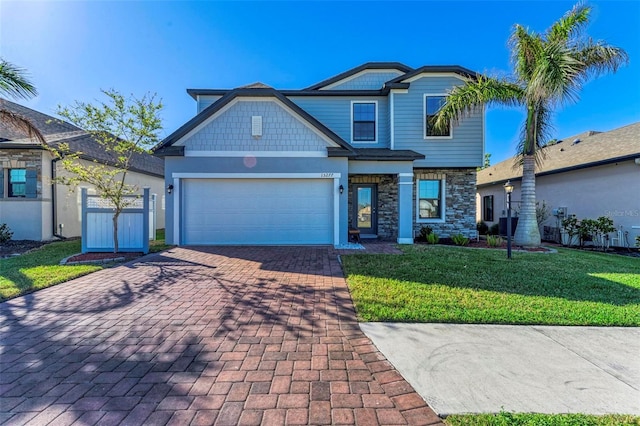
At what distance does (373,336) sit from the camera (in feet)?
11.0

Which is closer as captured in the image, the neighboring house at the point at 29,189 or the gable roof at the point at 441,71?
the neighboring house at the point at 29,189

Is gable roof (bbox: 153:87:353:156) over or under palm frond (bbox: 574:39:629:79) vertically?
under

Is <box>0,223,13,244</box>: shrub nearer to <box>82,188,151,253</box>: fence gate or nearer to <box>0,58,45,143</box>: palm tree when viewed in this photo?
<box>0,58,45,143</box>: palm tree

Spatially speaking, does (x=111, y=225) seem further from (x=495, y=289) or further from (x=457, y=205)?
(x=457, y=205)

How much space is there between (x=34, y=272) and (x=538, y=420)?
8.98m

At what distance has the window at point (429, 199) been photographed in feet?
40.7

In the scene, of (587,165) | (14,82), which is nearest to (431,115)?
(587,165)

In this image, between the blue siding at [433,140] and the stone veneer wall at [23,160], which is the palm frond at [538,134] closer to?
the blue siding at [433,140]

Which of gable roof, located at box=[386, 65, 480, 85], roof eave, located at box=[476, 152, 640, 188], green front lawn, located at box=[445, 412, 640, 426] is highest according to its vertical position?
gable roof, located at box=[386, 65, 480, 85]

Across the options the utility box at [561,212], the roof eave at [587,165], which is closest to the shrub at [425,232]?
the utility box at [561,212]

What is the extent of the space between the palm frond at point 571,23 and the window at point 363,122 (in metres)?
6.33

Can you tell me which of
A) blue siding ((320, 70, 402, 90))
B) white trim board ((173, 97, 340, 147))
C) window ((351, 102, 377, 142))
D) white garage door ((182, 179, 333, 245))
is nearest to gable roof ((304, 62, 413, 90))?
blue siding ((320, 70, 402, 90))

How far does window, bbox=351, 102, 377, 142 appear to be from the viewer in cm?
1230

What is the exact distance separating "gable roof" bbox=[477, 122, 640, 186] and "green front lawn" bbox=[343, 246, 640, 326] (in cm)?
448
